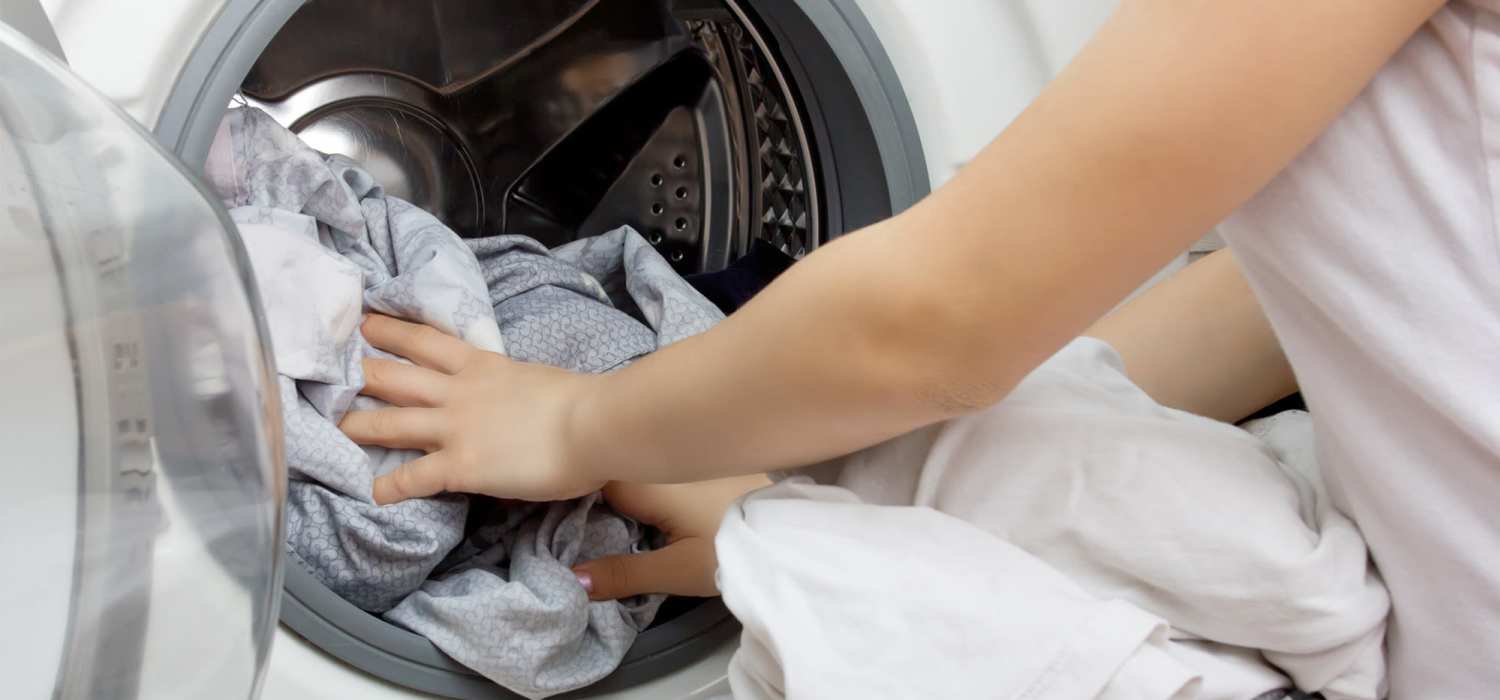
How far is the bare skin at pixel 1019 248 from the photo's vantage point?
394 mm

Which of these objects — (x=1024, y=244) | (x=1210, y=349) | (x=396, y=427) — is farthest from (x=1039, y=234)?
(x=396, y=427)

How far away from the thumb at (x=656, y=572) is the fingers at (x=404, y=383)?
0.44 ft

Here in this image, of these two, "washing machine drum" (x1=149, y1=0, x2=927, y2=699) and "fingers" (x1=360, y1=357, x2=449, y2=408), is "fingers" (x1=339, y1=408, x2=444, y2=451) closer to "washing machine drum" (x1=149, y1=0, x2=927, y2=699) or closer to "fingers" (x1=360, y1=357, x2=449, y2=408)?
"fingers" (x1=360, y1=357, x2=449, y2=408)

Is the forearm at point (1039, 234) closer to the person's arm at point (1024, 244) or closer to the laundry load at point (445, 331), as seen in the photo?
the person's arm at point (1024, 244)

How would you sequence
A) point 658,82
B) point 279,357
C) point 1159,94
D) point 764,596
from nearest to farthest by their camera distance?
point 1159,94 → point 764,596 → point 279,357 → point 658,82

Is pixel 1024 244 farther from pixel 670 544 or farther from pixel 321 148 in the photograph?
pixel 321 148

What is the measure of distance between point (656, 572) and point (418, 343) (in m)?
0.20

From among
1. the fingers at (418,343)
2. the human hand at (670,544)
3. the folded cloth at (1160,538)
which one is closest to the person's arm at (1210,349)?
the folded cloth at (1160,538)

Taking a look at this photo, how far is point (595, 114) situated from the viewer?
0.98 m

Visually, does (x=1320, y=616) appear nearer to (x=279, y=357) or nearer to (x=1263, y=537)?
(x=1263, y=537)

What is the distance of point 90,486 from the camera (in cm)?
47

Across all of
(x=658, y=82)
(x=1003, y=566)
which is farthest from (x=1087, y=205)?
(x=658, y=82)

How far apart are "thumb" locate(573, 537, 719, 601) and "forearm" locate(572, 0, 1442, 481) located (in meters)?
0.21

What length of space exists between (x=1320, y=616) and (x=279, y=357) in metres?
0.53
